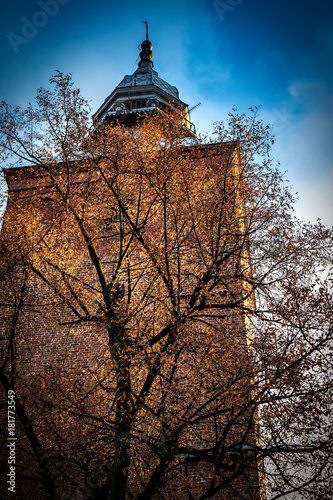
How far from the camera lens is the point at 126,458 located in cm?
659

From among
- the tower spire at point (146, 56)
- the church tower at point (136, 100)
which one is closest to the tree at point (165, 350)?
the church tower at point (136, 100)

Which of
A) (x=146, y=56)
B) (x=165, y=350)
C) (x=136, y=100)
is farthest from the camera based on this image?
(x=146, y=56)

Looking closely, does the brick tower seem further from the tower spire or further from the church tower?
the tower spire

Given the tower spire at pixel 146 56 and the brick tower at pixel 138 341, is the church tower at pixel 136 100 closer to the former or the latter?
the tower spire at pixel 146 56

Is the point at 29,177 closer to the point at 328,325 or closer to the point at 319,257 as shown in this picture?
the point at 319,257

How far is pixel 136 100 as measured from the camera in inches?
674

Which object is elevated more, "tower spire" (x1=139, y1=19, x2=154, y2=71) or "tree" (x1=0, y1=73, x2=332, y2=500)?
"tower spire" (x1=139, y1=19, x2=154, y2=71)

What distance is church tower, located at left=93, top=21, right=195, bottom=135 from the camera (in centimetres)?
1645

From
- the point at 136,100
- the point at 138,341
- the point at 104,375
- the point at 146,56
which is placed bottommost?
the point at 104,375

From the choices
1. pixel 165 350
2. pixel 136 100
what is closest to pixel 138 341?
pixel 165 350

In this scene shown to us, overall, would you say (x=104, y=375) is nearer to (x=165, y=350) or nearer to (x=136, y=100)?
(x=165, y=350)

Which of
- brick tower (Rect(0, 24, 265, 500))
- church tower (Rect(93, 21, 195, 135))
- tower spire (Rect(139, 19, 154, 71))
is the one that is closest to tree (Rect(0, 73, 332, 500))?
brick tower (Rect(0, 24, 265, 500))

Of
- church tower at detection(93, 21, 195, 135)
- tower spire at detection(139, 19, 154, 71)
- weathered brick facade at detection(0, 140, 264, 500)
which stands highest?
tower spire at detection(139, 19, 154, 71)

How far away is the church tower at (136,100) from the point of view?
16.5 meters
